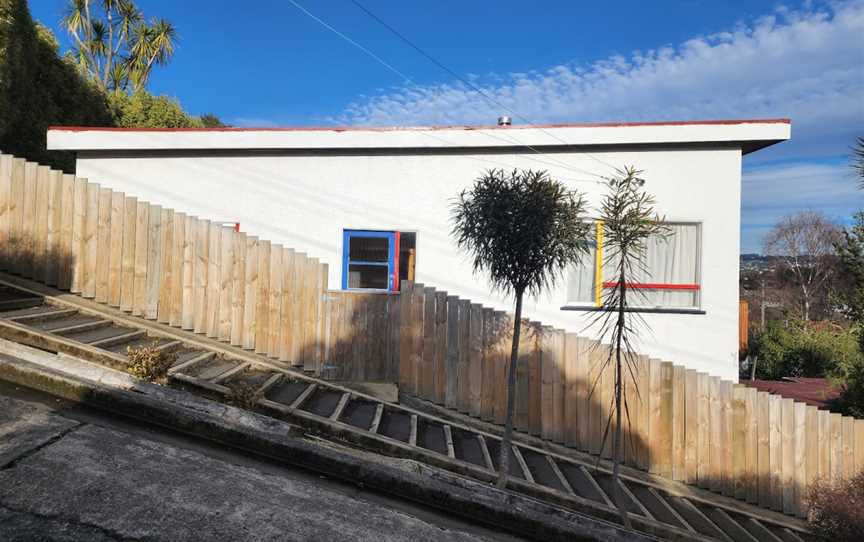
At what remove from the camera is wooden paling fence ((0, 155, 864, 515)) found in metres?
5.80

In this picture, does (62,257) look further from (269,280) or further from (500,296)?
(500,296)

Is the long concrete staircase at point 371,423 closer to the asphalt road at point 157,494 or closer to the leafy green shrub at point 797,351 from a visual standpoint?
the asphalt road at point 157,494

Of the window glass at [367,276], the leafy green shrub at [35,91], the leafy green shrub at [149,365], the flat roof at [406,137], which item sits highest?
the leafy green shrub at [35,91]

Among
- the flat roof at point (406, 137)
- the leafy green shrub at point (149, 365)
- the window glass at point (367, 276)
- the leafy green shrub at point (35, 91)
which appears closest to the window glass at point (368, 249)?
the window glass at point (367, 276)

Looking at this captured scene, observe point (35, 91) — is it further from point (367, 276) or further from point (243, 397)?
point (243, 397)

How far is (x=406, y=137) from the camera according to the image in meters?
7.67

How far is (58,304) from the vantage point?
5.53m

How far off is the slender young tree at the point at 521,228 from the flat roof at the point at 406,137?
3.23 meters

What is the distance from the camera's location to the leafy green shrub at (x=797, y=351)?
11.5 meters

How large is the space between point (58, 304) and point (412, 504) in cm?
512

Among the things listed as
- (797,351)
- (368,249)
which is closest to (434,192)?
(368,249)

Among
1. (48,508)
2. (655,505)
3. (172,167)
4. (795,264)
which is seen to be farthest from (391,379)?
(795,264)

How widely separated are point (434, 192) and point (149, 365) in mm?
4968

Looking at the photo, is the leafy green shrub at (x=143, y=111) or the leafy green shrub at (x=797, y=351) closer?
the leafy green shrub at (x=797, y=351)
